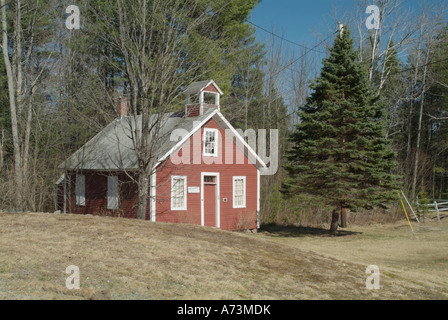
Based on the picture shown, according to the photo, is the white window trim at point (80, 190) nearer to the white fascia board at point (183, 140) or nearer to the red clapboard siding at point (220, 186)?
the red clapboard siding at point (220, 186)

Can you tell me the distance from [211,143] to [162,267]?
12899 mm

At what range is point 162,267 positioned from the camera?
7949mm

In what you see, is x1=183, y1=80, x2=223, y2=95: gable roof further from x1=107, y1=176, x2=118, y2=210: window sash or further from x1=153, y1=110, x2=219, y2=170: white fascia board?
x1=107, y1=176, x2=118, y2=210: window sash

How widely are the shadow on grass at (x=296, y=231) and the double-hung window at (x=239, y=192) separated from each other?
188cm

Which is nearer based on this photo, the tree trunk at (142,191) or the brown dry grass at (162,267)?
the brown dry grass at (162,267)

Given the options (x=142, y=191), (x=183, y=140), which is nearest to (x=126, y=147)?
(x=183, y=140)

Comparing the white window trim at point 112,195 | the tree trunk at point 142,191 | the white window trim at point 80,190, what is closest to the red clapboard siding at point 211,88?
the white window trim at point 112,195

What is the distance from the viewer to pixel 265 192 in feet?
85.6

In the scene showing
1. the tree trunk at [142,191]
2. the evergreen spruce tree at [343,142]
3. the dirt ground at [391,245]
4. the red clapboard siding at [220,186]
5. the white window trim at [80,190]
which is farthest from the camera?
the white window trim at [80,190]

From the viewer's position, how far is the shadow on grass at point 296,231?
20609 mm

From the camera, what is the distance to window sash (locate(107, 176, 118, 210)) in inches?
798

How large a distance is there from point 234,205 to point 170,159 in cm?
408
